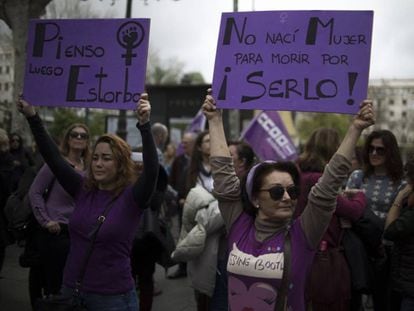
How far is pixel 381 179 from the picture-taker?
4.00 m

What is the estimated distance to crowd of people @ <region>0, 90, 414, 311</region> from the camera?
2402 millimetres

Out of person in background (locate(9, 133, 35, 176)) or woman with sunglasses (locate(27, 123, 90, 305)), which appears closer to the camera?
woman with sunglasses (locate(27, 123, 90, 305))

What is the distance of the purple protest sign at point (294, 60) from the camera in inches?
108

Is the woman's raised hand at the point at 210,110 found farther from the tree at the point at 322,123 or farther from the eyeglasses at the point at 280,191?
the tree at the point at 322,123

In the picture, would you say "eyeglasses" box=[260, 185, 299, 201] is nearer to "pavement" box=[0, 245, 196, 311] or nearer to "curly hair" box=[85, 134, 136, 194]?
"curly hair" box=[85, 134, 136, 194]

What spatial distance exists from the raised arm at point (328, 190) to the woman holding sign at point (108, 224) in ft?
3.04

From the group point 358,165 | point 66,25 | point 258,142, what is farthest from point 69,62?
point 258,142

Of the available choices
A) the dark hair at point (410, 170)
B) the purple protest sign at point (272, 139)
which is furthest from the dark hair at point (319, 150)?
the purple protest sign at point (272, 139)

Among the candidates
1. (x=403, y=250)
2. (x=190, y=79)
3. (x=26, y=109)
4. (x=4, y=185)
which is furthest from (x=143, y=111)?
(x=190, y=79)

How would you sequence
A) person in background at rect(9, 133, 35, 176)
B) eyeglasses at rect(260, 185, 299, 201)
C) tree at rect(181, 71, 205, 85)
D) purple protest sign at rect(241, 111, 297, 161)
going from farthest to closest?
tree at rect(181, 71, 205, 85)
purple protest sign at rect(241, 111, 297, 161)
person in background at rect(9, 133, 35, 176)
eyeglasses at rect(260, 185, 299, 201)

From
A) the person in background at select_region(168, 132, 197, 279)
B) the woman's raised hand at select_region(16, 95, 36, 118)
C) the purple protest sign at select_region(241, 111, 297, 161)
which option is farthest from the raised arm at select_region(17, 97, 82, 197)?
the purple protest sign at select_region(241, 111, 297, 161)

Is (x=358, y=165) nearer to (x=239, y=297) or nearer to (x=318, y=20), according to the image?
(x=318, y=20)

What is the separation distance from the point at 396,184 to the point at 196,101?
A: 12.9 metres

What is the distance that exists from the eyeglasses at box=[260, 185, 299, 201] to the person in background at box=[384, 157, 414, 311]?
123 cm
